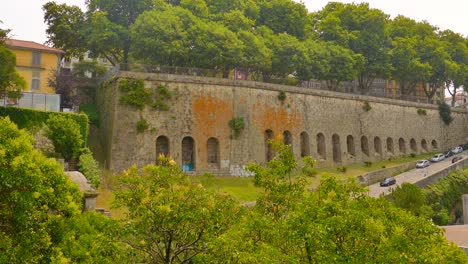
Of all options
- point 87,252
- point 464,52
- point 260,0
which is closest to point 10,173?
point 87,252

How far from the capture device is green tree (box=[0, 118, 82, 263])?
9195mm

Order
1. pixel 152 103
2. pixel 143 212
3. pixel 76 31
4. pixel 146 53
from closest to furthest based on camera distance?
pixel 143 212 < pixel 152 103 < pixel 146 53 < pixel 76 31

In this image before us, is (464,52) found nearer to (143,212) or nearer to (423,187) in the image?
(423,187)

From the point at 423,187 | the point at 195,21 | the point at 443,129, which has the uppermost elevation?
the point at 195,21

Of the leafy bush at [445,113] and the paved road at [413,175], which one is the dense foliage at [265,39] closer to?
the leafy bush at [445,113]

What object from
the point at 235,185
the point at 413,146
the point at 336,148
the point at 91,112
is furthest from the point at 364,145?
the point at 91,112

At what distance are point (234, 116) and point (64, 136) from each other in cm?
1509

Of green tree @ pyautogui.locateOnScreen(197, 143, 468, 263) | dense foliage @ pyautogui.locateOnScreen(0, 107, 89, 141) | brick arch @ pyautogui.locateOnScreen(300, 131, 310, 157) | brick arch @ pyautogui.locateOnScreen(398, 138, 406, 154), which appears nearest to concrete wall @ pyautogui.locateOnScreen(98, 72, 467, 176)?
brick arch @ pyautogui.locateOnScreen(300, 131, 310, 157)

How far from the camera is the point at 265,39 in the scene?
139ft

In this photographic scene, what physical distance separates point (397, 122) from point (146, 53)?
99.7ft

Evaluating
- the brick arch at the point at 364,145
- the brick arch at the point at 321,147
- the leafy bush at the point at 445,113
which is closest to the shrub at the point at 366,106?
the brick arch at the point at 364,145

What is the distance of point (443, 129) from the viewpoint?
57094 millimetres

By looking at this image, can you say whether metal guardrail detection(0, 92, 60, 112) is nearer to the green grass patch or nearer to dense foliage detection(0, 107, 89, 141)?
dense foliage detection(0, 107, 89, 141)

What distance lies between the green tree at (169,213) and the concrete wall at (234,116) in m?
21.1
